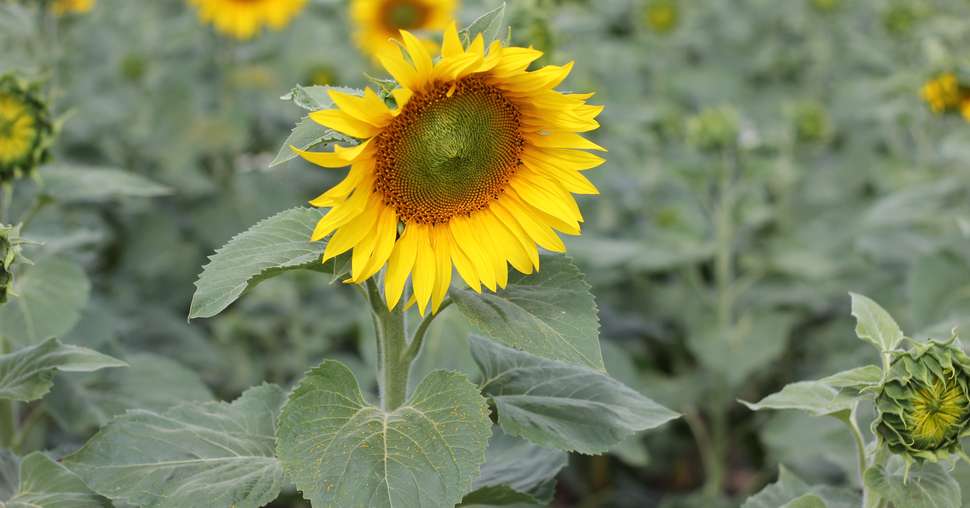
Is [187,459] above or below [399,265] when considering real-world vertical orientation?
below

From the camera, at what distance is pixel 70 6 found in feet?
11.3

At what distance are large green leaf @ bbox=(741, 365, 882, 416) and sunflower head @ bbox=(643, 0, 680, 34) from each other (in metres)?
2.93

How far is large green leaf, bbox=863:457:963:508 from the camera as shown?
135 cm

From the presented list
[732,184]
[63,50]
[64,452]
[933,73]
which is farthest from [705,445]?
[63,50]

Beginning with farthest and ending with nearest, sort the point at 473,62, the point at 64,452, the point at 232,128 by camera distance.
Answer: the point at 232,128 → the point at 64,452 → the point at 473,62

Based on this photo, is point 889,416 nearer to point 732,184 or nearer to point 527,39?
point 527,39

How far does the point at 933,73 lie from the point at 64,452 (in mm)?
2532

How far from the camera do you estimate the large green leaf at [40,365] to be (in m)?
1.42

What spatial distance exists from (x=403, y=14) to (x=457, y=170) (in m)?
2.60

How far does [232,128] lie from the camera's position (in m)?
3.51

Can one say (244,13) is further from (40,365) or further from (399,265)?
(399,265)

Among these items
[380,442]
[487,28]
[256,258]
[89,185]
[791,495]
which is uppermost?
[487,28]

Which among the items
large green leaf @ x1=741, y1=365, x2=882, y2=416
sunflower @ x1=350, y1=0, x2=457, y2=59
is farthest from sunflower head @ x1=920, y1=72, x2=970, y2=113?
large green leaf @ x1=741, y1=365, x2=882, y2=416

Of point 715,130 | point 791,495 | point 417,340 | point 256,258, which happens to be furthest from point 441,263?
point 715,130
